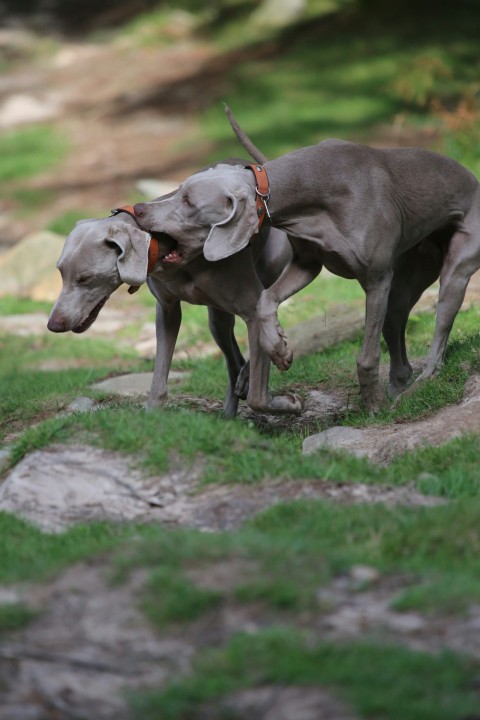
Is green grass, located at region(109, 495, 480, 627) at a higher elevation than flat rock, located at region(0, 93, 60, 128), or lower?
higher

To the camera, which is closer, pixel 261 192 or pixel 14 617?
pixel 14 617

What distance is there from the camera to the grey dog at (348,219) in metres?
6.27

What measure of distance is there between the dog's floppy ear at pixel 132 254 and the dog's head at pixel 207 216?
0.38ft

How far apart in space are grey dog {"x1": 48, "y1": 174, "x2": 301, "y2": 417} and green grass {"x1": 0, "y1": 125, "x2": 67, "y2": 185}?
10567mm

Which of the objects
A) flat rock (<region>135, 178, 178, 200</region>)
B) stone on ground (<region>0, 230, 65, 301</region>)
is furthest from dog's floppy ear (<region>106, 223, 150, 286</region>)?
flat rock (<region>135, 178, 178, 200</region>)

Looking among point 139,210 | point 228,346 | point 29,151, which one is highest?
point 139,210

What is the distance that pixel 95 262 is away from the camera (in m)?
6.18

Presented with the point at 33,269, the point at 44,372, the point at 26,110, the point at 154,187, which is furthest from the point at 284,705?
the point at 26,110

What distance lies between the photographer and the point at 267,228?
7184 mm

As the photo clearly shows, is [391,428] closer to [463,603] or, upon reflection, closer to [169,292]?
[169,292]

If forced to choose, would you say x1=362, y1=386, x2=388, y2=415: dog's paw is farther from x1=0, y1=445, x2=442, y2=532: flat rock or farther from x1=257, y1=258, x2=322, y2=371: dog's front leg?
x1=0, y1=445, x2=442, y2=532: flat rock

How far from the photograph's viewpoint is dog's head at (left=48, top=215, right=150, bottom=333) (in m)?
6.17

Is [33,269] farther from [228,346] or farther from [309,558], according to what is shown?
[309,558]

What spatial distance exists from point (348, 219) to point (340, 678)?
3.48m
